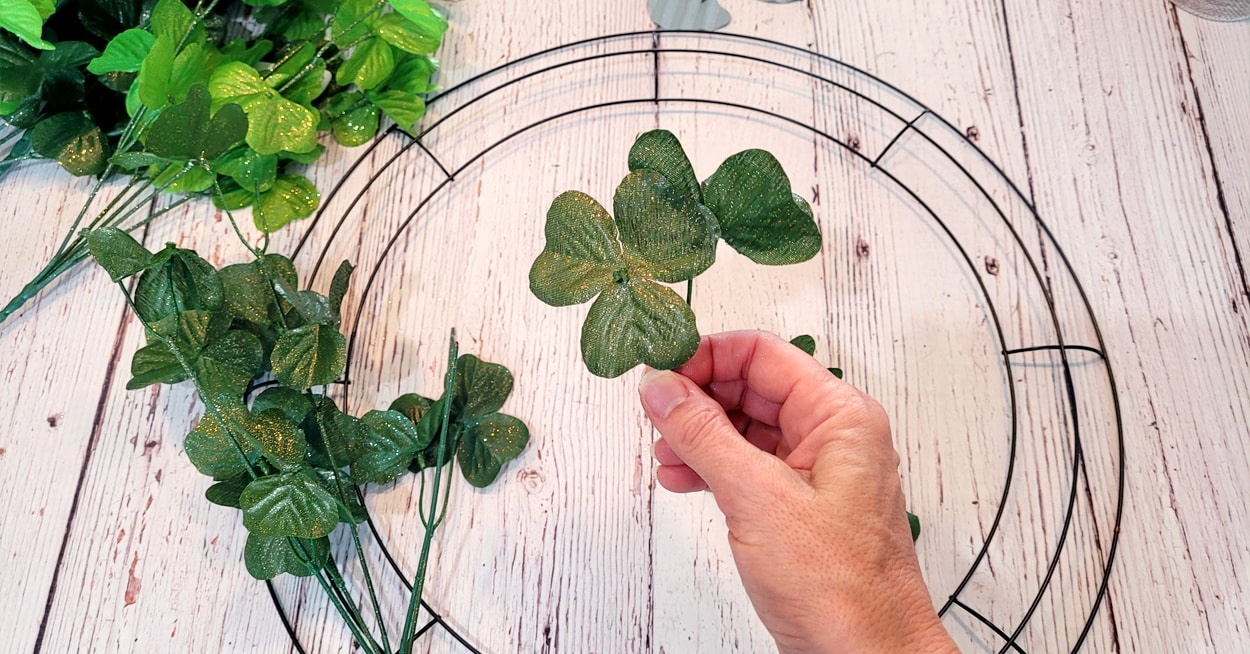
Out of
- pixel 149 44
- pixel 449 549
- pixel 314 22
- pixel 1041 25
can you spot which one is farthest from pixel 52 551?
pixel 1041 25

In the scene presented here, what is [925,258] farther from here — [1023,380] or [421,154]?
[421,154]

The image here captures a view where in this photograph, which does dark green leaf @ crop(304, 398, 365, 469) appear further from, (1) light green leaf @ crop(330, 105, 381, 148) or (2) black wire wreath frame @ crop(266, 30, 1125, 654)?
(1) light green leaf @ crop(330, 105, 381, 148)

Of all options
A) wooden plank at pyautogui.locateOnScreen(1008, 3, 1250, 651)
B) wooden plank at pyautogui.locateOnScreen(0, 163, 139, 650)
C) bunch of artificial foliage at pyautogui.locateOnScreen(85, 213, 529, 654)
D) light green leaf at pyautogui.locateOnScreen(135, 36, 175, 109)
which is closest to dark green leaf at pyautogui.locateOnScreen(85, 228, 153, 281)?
bunch of artificial foliage at pyautogui.locateOnScreen(85, 213, 529, 654)

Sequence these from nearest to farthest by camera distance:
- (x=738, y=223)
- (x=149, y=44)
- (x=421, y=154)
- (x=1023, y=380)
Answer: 1. (x=738, y=223)
2. (x=149, y=44)
3. (x=1023, y=380)
4. (x=421, y=154)

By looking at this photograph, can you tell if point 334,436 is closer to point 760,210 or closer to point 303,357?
Answer: point 303,357

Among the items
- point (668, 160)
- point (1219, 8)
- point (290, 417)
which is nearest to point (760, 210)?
point (668, 160)

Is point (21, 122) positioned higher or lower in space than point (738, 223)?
higher
